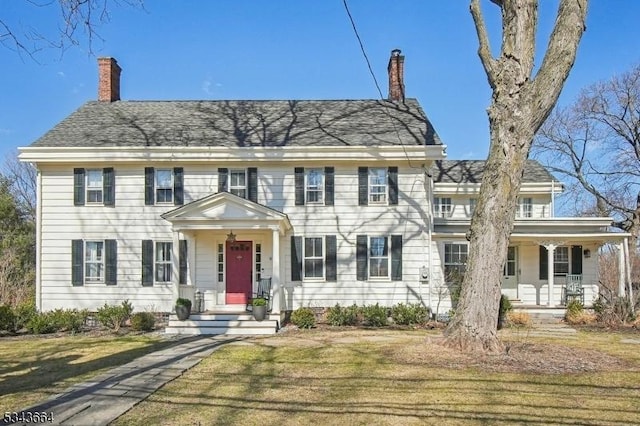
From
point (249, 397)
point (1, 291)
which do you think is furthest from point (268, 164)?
point (1, 291)

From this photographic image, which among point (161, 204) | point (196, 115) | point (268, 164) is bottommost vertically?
point (161, 204)

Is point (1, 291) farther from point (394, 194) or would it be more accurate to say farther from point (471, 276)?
point (471, 276)

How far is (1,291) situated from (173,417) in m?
16.5

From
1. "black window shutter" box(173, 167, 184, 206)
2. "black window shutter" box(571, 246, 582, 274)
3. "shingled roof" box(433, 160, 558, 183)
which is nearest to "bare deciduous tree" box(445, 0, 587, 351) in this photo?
"black window shutter" box(173, 167, 184, 206)

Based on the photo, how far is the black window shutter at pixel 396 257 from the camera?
617 inches

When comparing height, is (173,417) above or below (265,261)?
below

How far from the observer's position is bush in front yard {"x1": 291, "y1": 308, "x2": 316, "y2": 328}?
14.2 m

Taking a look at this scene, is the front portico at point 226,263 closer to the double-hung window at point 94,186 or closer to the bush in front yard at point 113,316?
the bush in front yard at point 113,316

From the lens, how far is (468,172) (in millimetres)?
24328

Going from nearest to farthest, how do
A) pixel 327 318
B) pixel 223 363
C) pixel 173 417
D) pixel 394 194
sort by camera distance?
pixel 173 417 → pixel 223 363 → pixel 327 318 → pixel 394 194

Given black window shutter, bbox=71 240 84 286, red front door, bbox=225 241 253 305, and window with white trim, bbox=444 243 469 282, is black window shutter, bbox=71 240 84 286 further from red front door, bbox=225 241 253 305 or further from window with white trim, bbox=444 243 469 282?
window with white trim, bbox=444 243 469 282

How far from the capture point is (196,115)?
18.3 meters

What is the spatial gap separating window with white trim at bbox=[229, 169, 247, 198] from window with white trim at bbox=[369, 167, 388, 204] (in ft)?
13.4

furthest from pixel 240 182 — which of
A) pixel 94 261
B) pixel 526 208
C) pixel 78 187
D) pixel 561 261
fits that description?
pixel 526 208
